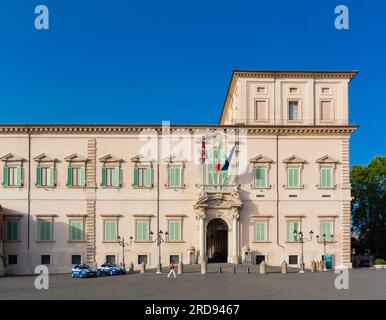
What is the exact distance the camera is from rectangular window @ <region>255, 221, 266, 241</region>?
168 ft

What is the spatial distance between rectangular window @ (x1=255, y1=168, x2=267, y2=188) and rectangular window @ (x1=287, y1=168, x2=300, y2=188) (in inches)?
79.2

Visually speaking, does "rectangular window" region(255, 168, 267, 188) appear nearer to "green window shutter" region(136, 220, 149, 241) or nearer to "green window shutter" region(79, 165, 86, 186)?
"green window shutter" region(136, 220, 149, 241)

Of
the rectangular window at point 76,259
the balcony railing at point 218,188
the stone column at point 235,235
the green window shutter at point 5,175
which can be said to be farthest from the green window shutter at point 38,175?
the stone column at point 235,235

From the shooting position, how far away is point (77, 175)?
51469mm

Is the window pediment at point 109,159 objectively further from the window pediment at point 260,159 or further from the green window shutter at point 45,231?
the window pediment at point 260,159

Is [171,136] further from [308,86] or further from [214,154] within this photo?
[308,86]

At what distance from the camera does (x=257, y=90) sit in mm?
53062

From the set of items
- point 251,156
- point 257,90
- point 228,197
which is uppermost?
point 257,90

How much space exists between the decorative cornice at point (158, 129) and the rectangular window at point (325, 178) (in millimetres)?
3173

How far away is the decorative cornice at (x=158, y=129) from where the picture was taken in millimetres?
51531
